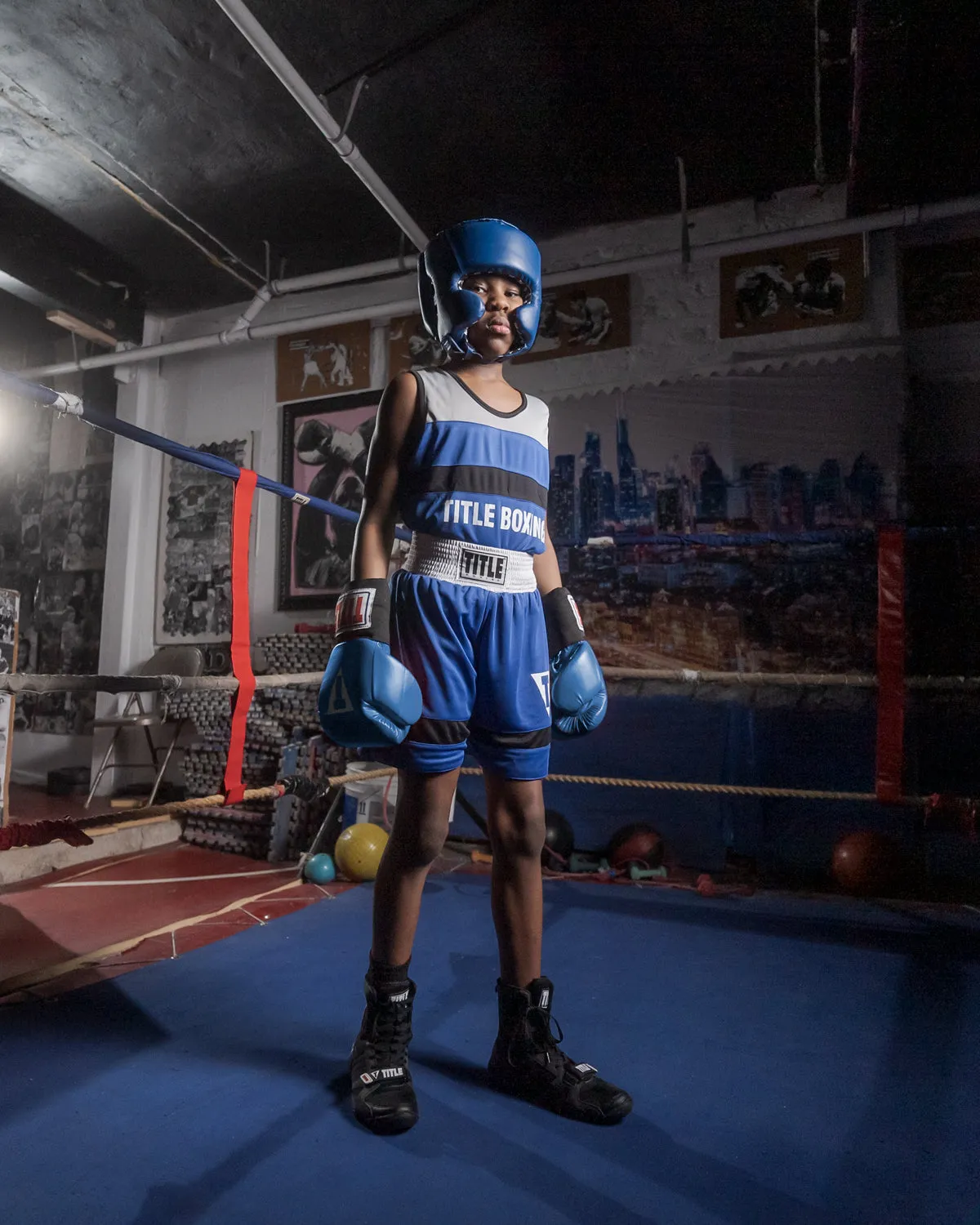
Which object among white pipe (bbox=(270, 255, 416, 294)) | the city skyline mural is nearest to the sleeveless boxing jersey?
the city skyline mural

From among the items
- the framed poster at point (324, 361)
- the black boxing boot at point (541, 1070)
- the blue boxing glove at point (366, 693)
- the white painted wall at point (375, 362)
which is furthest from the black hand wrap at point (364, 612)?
the framed poster at point (324, 361)

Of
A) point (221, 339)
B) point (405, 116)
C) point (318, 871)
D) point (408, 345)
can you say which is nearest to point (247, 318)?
point (221, 339)

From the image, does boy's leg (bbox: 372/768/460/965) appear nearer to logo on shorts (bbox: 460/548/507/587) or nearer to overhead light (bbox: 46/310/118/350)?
logo on shorts (bbox: 460/548/507/587)

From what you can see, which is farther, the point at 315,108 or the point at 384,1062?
the point at 315,108

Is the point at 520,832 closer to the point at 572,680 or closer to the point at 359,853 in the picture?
the point at 572,680

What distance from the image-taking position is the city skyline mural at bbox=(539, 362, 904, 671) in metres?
3.48

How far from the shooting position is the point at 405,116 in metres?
3.62

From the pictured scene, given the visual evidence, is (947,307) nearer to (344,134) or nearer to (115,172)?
(344,134)

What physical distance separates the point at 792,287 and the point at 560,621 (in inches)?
124

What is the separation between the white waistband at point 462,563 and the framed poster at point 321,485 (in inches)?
134

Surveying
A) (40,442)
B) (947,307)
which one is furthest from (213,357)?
(947,307)

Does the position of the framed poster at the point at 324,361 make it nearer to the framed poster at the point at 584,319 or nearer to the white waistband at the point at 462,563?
the framed poster at the point at 584,319

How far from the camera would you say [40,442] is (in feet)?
19.6

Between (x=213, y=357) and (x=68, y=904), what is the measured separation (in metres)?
3.94
